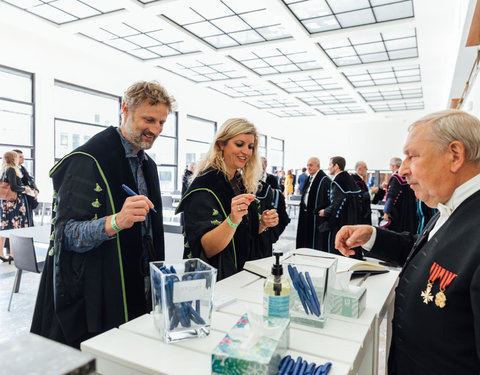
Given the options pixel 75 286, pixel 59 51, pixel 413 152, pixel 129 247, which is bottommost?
pixel 75 286

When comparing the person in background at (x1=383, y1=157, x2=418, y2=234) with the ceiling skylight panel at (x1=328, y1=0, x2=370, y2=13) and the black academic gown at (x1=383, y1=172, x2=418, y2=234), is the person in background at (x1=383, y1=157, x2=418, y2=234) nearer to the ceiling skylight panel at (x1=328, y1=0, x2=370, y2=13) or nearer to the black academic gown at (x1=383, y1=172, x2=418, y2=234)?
the black academic gown at (x1=383, y1=172, x2=418, y2=234)

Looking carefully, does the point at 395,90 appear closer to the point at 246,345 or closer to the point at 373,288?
the point at 373,288

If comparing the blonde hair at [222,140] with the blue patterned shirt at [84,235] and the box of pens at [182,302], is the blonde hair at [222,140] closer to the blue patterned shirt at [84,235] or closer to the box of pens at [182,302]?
the blue patterned shirt at [84,235]

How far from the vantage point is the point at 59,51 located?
722cm

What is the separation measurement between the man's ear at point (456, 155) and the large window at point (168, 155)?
9.30 meters

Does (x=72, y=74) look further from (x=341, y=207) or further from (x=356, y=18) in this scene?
(x=341, y=207)

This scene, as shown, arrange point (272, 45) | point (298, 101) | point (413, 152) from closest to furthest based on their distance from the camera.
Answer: point (413, 152) → point (272, 45) → point (298, 101)

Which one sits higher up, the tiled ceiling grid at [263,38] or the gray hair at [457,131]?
the tiled ceiling grid at [263,38]

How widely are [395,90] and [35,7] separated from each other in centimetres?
966

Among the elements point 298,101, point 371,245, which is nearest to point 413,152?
point 371,245

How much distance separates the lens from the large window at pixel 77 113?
24.1 feet

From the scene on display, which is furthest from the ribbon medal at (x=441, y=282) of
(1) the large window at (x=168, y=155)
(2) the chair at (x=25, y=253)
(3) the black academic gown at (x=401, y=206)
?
(1) the large window at (x=168, y=155)

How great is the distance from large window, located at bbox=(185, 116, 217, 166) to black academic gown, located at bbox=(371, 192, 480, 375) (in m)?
10.0

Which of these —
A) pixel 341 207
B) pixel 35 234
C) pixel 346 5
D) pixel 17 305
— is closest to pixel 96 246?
pixel 35 234
